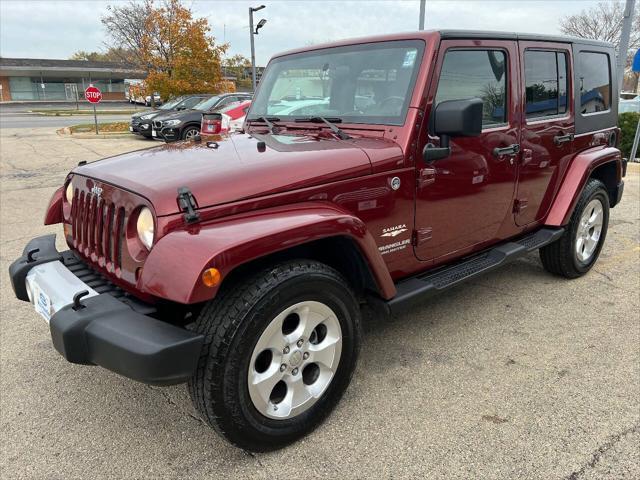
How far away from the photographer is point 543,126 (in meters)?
3.65

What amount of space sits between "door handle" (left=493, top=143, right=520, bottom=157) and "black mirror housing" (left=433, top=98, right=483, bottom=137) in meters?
0.68

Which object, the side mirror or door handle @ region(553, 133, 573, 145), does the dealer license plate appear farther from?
door handle @ region(553, 133, 573, 145)

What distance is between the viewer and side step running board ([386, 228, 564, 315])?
A: 276cm

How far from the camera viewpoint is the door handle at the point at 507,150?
10.6ft

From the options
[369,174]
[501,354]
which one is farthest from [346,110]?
[501,354]

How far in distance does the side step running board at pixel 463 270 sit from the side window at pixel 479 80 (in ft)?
2.95

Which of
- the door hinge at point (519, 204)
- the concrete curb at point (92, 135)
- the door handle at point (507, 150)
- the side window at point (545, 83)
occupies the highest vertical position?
the side window at point (545, 83)

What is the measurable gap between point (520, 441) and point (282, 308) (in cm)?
131

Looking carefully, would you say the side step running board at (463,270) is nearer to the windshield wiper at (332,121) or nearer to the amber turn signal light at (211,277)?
the windshield wiper at (332,121)

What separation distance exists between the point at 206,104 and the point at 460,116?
13.4m

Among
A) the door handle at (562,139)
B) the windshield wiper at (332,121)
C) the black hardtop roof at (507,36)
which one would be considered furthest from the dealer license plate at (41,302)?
the door handle at (562,139)

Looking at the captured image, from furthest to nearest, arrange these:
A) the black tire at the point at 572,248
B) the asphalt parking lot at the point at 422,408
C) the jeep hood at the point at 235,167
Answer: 1. the black tire at the point at 572,248
2. the asphalt parking lot at the point at 422,408
3. the jeep hood at the point at 235,167

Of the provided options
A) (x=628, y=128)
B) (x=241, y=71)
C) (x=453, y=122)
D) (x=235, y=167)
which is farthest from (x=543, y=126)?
(x=241, y=71)

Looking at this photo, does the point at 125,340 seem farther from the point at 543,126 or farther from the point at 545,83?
the point at 545,83
